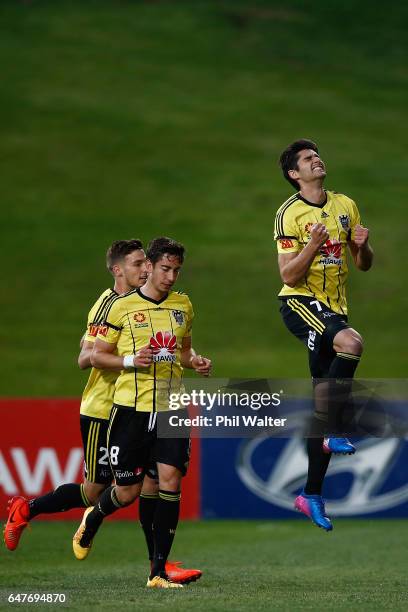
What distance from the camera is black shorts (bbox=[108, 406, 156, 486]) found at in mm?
8977

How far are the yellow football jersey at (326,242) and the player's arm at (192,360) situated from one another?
0.80 meters

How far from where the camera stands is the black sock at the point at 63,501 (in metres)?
10.2

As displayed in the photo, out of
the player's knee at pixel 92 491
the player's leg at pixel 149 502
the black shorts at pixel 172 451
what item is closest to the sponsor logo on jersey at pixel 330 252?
the black shorts at pixel 172 451

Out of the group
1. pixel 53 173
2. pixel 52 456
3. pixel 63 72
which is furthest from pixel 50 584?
pixel 63 72

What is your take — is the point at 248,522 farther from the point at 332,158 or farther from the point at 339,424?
the point at 332,158

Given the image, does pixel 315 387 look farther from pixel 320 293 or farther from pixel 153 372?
pixel 153 372

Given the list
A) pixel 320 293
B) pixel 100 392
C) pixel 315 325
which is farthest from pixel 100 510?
pixel 320 293

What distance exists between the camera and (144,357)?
862 centimetres

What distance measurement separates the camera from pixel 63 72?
4125 centimetres

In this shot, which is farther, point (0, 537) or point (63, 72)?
point (63, 72)

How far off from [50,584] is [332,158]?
27484 mm

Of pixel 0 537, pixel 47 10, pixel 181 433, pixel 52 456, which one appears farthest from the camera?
pixel 47 10

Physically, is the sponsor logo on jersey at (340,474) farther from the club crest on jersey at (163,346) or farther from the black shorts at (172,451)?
the club crest on jersey at (163,346)

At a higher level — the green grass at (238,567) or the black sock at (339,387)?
the black sock at (339,387)
